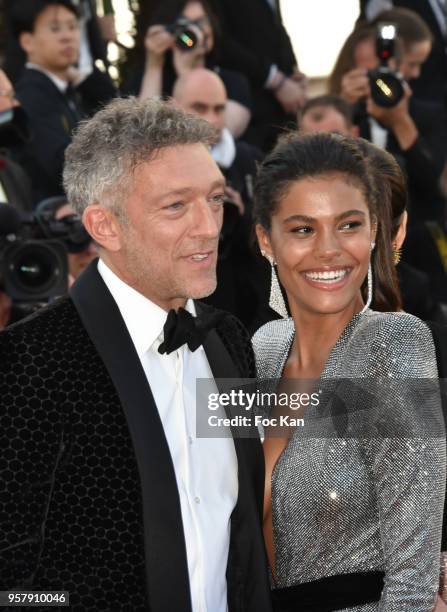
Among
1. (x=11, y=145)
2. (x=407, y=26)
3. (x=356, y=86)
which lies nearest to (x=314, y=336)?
(x=11, y=145)

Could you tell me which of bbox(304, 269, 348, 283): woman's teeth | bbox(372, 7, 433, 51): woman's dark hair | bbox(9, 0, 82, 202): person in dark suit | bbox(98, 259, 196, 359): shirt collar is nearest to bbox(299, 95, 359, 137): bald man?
bbox(372, 7, 433, 51): woman's dark hair

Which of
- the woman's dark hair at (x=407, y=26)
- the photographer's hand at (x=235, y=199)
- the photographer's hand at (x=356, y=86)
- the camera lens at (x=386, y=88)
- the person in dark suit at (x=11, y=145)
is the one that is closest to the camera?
the person in dark suit at (x=11, y=145)

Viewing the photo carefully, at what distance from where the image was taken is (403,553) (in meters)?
2.34

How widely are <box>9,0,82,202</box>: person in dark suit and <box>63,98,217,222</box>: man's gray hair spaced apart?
288cm

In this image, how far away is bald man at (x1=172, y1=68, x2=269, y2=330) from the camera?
16.2 ft

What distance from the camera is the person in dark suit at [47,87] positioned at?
5.26 metres

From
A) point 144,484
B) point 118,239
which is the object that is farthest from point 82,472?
point 118,239

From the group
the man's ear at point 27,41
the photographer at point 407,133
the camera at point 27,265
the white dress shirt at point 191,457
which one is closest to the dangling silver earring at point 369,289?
the white dress shirt at point 191,457

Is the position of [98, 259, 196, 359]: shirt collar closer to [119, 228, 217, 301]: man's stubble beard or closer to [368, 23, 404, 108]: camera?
[119, 228, 217, 301]: man's stubble beard

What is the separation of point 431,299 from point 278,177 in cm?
268

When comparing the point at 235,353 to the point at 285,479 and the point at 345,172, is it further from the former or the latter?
the point at 345,172

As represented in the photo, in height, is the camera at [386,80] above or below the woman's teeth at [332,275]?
above

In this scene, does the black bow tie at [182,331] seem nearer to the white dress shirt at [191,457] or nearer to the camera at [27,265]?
the white dress shirt at [191,457]

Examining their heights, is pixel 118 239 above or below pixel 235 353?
above
